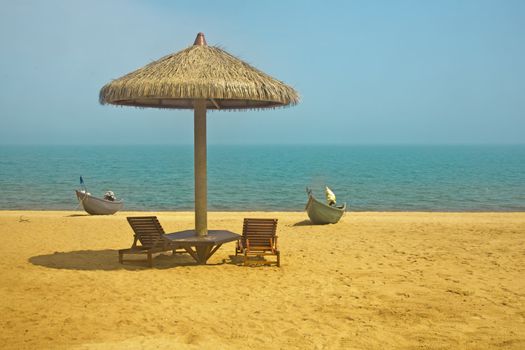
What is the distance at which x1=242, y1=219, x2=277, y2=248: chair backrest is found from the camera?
332 inches

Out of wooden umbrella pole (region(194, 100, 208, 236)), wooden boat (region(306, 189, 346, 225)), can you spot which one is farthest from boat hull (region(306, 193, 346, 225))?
wooden umbrella pole (region(194, 100, 208, 236))

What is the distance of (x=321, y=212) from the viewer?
13.8 meters

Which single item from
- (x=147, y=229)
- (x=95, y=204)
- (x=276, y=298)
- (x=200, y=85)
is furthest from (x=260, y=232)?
(x=95, y=204)

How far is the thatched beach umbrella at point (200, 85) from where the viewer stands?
729cm

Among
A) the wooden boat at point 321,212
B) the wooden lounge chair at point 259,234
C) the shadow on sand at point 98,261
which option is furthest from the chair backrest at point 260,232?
the wooden boat at point 321,212

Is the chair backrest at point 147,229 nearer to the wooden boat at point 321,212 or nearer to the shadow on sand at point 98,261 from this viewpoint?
the shadow on sand at point 98,261

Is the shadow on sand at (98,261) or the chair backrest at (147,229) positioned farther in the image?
the chair backrest at (147,229)

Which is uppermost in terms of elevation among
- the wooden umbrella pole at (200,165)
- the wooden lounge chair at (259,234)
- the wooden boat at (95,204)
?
the wooden umbrella pole at (200,165)

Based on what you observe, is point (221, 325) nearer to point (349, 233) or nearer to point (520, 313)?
point (520, 313)

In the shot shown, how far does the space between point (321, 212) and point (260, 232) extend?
5.49 metres

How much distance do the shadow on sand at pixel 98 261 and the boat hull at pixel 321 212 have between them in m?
5.21

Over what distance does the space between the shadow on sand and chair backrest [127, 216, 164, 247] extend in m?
0.34

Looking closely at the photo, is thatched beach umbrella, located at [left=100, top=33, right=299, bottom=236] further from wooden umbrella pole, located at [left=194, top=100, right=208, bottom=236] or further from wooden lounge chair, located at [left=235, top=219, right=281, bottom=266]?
wooden lounge chair, located at [left=235, top=219, right=281, bottom=266]

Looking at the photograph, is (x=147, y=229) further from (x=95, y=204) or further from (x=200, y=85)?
(x=95, y=204)
